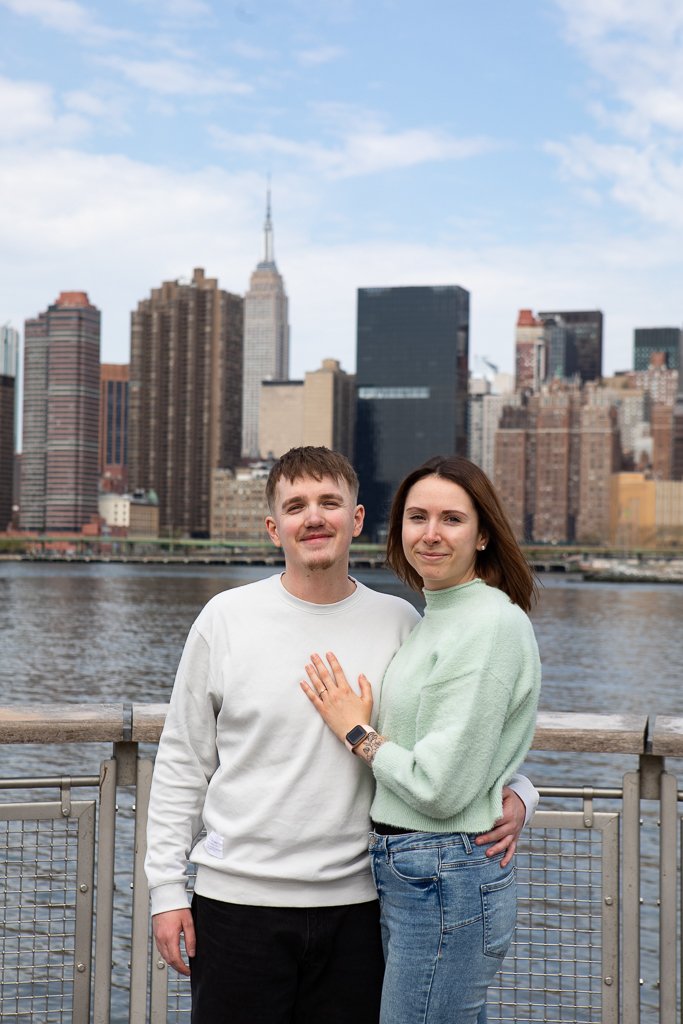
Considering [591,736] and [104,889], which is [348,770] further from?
[104,889]

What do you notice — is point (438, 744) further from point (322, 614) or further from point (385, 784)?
point (322, 614)

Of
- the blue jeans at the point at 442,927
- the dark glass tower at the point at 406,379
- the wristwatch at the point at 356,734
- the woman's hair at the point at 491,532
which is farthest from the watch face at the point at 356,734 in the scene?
the dark glass tower at the point at 406,379

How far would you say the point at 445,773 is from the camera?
8.44 feet

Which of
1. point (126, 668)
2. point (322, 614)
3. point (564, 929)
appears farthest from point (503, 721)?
point (126, 668)

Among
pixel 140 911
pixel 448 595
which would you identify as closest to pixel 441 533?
pixel 448 595

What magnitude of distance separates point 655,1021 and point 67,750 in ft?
45.6

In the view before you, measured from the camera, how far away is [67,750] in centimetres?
2011

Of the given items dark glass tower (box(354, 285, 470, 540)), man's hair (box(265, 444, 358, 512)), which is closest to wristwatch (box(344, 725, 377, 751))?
man's hair (box(265, 444, 358, 512))

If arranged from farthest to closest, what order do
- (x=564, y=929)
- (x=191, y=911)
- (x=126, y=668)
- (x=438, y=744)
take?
1. (x=126, y=668)
2. (x=564, y=929)
3. (x=191, y=911)
4. (x=438, y=744)

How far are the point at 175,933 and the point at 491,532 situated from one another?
1.21m

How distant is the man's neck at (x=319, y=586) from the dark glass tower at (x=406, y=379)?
18181 cm

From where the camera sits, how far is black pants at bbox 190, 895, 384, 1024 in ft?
9.16

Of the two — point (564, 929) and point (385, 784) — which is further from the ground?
point (385, 784)

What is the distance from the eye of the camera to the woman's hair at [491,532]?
2.88m
